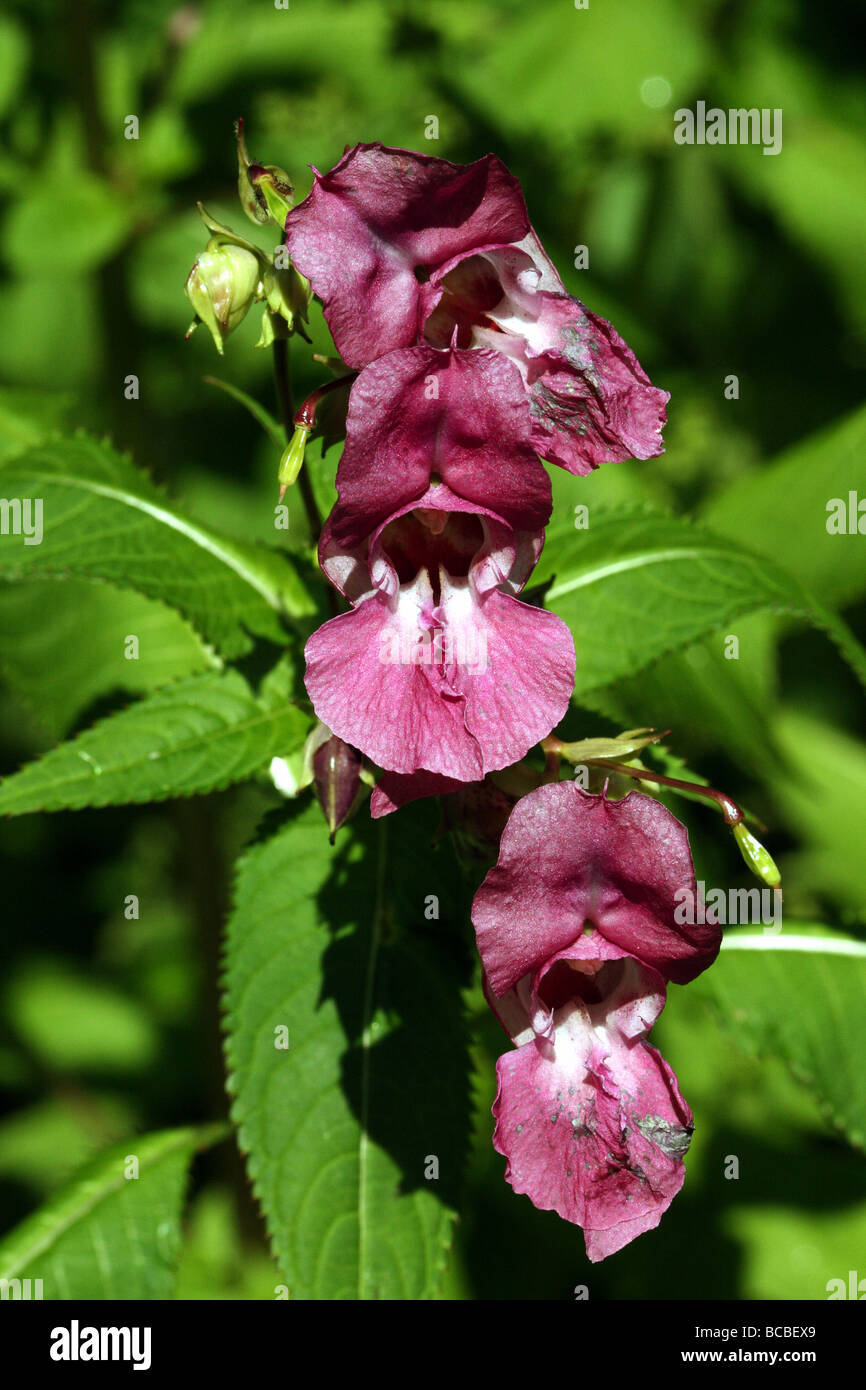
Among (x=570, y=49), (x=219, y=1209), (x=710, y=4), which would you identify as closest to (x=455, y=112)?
(x=570, y=49)

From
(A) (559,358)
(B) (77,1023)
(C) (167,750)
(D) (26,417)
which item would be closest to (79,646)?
(D) (26,417)

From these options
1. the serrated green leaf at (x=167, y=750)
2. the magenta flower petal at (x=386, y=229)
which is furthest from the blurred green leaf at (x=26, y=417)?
the magenta flower petal at (x=386, y=229)

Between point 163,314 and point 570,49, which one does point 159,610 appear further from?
point 570,49

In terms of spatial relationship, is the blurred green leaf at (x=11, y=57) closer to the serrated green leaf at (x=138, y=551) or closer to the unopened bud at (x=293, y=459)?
the serrated green leaf at (x=138, y=551)

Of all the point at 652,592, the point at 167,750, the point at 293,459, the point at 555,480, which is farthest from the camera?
the point at 555,480

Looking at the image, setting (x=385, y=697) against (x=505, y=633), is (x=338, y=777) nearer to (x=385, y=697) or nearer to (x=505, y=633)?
(x=385, y=697)

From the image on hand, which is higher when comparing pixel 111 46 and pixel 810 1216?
pixel 111 46
